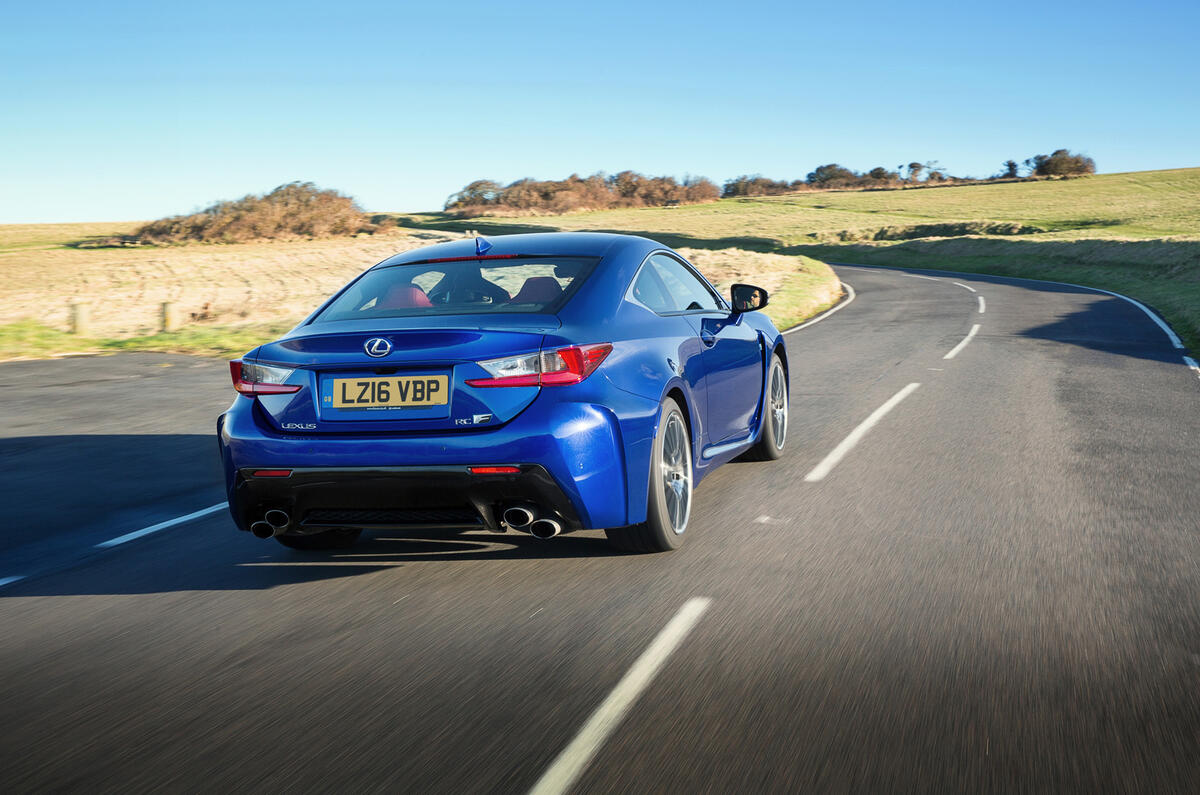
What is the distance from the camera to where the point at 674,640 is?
4.06 meters

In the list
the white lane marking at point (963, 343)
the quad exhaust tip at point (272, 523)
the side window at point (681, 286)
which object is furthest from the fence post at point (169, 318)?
the quad exhaust tip at point (272, 523)

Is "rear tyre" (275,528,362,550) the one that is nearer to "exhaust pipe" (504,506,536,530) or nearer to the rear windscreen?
the rear windscreen

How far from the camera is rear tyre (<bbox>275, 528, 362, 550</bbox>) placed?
5566mm

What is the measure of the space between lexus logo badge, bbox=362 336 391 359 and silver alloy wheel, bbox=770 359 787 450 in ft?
11.7

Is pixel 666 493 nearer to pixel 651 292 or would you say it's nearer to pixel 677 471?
pixel 677 471

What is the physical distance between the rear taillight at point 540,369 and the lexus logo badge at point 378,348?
0.38 m

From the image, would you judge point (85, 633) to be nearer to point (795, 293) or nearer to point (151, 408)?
point (151, 408)

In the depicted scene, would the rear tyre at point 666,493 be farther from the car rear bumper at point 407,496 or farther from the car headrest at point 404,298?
the car headrest at point 404,298

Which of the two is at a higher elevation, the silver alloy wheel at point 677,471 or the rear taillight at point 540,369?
the rear taillight at point 540,369

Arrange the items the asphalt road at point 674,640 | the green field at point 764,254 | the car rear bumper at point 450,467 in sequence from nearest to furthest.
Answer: the asphalt road at point 674,640, the car rear bumper at point 450,467, the green field at point 764,254

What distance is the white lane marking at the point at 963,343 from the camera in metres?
14.6

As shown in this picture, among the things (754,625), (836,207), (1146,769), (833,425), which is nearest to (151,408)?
(833,425)

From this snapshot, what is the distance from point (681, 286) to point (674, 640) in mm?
2820

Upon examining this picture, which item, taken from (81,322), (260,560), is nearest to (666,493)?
(260,560)
